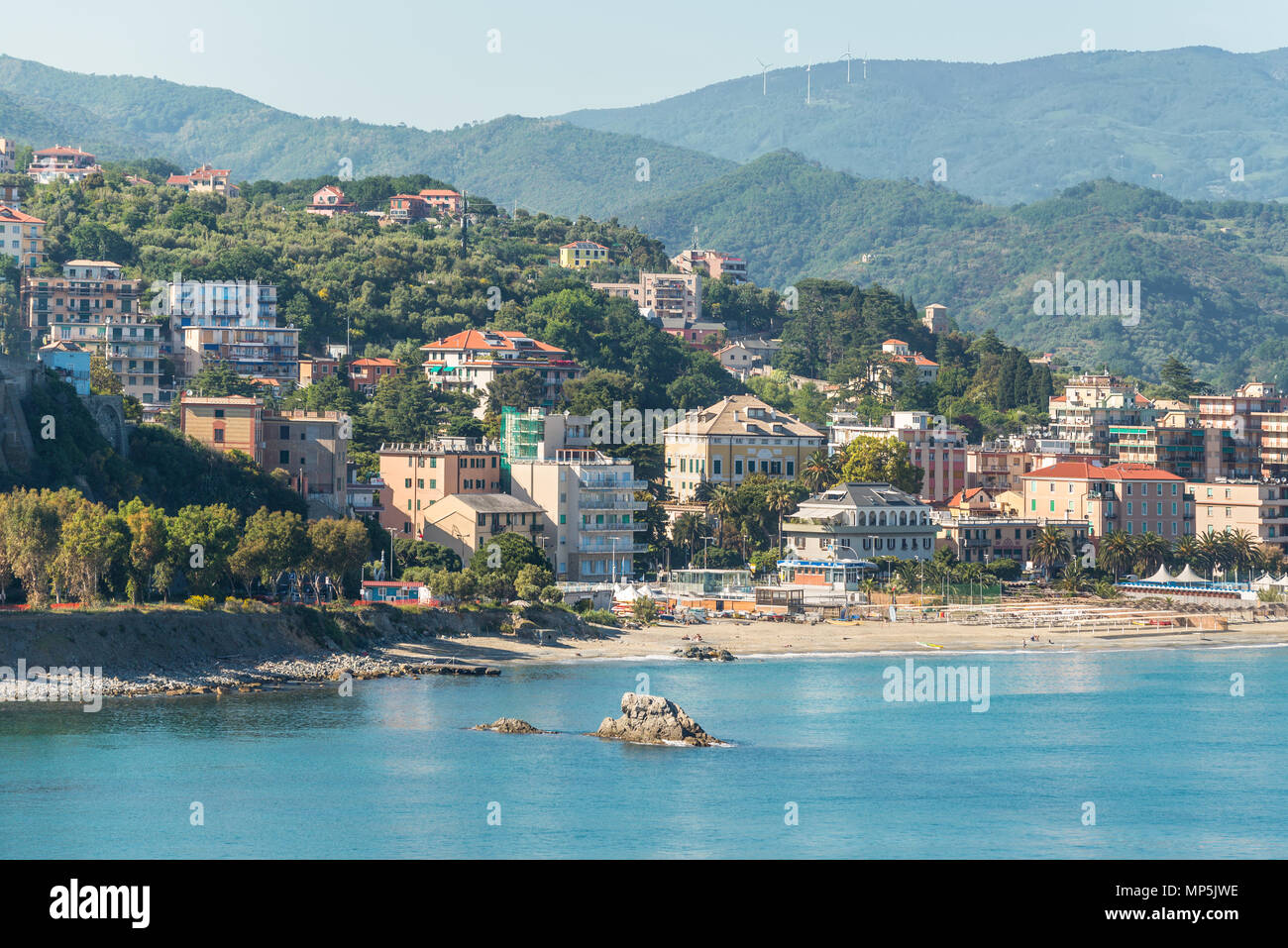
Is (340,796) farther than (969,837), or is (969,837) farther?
→ (340,796)

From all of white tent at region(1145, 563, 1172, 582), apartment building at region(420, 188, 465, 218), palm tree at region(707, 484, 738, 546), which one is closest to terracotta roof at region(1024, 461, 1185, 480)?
white tent at region(1145, 563, 1172, 582)

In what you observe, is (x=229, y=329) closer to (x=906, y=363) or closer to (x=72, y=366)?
(x=72, y=366)

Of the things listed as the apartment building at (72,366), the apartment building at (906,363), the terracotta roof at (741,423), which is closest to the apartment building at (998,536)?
the terracotta roof at (741,423)

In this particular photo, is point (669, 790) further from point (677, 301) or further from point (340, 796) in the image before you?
point (677, 301)

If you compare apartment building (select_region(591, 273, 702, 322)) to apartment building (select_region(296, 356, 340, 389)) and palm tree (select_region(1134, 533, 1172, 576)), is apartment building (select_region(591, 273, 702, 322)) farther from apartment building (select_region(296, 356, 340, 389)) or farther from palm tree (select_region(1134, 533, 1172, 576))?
palm tree (select_region(1134, 533, 1172, 576))

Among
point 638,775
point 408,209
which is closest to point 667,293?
point 408,209

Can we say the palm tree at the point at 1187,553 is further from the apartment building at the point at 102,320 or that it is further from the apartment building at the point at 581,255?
the apartment building at the point at 581,255

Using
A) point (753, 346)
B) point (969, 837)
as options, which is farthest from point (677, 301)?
point (969, 837)
